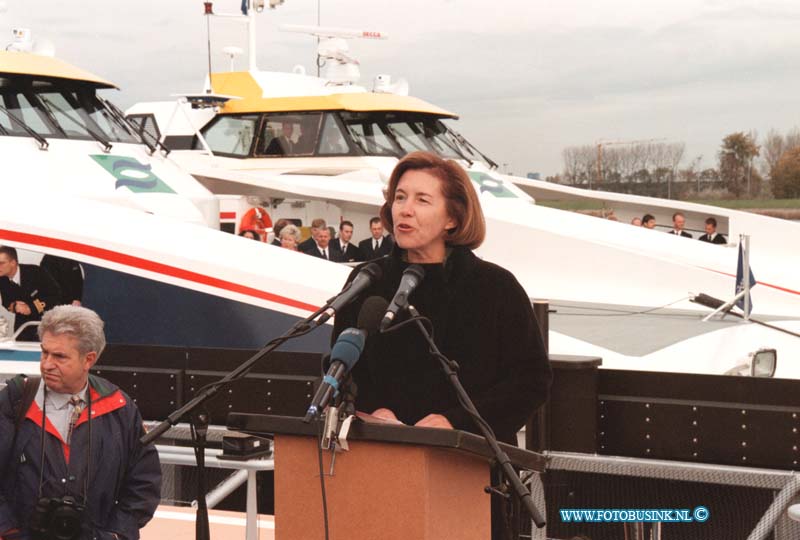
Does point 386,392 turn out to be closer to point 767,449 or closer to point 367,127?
point 767,449

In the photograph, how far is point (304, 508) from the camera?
104 inches

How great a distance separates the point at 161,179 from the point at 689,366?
6.25 metres

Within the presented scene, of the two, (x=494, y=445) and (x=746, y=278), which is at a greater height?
(x=494, y=445)

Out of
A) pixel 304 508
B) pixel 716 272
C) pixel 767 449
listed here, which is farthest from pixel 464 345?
pixel 716 272

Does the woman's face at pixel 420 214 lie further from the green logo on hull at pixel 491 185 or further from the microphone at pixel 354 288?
the green logo on hull at pixel 491 185

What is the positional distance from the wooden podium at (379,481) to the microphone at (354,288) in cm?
28

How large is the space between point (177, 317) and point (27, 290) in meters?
1.07

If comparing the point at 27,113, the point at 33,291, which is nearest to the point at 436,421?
the point at 33,291

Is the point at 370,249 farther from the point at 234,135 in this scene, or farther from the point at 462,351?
the point at 462,351

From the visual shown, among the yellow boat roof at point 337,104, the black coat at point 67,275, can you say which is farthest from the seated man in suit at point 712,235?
the black coat at point 67,275

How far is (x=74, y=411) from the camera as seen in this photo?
3.57m

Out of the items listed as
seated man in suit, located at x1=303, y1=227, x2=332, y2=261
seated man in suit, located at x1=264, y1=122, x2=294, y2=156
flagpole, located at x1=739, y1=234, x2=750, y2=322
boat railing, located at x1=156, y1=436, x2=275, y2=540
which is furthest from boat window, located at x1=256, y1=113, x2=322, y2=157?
boat railing, located at x1=156, y1=436, x2=275, y2=540

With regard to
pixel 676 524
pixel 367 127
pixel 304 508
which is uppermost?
pixel 367 127

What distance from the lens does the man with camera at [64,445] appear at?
347 centimetres
